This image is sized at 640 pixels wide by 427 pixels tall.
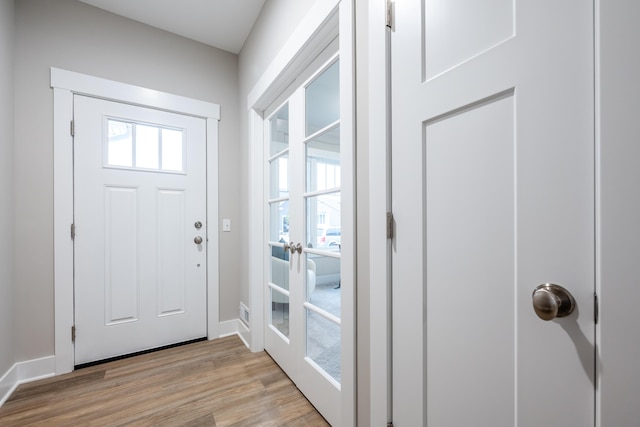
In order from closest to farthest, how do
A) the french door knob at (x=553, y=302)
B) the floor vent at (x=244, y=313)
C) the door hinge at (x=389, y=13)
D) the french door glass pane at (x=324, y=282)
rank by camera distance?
1. the french door knob at (x=553, y=302)
2. the door hinge at (x=389, y=13)
3. the french door glass pane at (x=324, y=282)
4. the floor vent at (x=244, y=313)

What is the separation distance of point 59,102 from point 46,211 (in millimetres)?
766

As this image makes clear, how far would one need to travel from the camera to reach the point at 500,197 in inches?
A: 24.8

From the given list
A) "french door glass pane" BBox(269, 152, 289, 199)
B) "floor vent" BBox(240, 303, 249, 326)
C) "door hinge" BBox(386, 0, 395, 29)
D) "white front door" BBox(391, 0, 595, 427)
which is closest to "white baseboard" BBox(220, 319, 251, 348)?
"floor vent" BBox(240, 303, 249, 326)

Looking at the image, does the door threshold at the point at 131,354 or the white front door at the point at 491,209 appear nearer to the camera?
the white front door at the point at 491,209

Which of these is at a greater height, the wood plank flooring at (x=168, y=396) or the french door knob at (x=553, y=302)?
the french door knob at (x=553, y=302)

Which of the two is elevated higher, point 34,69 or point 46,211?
point 34,69

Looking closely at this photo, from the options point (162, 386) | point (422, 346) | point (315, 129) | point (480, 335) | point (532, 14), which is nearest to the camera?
point (532, 14)

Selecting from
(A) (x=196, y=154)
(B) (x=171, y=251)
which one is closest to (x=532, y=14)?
(A) (x=196, y=154)

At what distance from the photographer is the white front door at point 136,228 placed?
1.91 metres

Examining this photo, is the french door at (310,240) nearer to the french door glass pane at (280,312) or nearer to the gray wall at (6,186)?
the french door glass pane at (280,312)

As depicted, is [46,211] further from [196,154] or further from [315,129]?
[315,129]

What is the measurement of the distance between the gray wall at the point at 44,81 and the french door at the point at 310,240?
4.07ft

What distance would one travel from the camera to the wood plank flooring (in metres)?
1.36

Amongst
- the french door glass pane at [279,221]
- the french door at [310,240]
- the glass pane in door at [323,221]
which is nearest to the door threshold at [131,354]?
the french door at [310,240]
